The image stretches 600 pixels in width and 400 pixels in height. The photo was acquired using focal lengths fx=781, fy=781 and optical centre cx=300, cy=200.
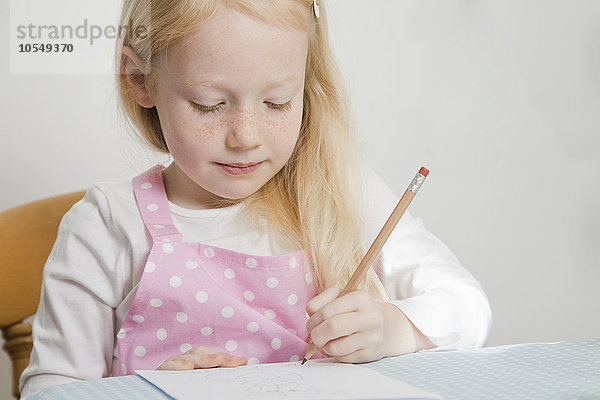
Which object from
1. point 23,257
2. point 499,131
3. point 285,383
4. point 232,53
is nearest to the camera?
point 285,383

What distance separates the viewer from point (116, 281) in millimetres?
721

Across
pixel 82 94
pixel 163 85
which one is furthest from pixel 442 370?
pixel 82 94

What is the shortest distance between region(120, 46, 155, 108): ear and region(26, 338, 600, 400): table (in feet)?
1.06

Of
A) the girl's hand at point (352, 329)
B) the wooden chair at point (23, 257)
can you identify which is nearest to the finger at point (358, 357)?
the girl's hand at point (352, 329)

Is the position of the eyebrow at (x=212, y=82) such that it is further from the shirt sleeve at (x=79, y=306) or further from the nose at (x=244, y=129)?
the shirt sleeve at (x=79, y=306)

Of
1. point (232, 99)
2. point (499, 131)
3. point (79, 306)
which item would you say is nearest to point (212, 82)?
point (232, 99)

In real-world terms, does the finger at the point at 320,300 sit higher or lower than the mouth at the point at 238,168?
lower

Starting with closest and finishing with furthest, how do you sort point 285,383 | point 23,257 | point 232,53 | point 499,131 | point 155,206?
1. point 285,383
2. point 232,53
3. point 155,206
4. point 23,257
5. point 499,131

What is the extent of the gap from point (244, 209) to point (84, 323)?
0.61ft

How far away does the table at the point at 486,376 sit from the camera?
45cm

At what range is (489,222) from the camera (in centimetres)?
126

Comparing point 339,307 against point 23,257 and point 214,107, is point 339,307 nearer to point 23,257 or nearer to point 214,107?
point 214,107

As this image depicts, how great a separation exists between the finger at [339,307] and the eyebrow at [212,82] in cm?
19

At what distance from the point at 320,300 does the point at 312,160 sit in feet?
0.77
